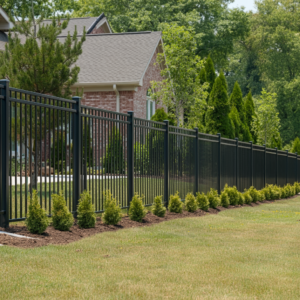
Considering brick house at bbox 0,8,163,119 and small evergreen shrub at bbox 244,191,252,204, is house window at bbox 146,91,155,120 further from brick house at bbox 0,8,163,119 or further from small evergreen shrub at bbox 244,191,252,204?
small evergreen shrub at bbox 244,191,252,204

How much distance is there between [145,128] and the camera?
9805mm

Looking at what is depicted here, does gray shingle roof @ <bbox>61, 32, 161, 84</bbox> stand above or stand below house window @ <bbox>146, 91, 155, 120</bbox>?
above

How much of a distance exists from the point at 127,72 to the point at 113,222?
40.8ft

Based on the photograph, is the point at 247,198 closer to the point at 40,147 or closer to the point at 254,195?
the point at 254,195

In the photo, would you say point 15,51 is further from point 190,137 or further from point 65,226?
point 65,226

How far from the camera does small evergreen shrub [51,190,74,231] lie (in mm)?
6848

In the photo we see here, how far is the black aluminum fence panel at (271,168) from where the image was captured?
20475 millimetres

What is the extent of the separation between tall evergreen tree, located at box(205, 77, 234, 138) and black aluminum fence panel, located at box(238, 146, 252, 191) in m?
5.50

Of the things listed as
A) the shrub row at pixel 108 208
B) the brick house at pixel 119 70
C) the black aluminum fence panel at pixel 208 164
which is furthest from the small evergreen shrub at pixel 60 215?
the brick house at pixel 119 70

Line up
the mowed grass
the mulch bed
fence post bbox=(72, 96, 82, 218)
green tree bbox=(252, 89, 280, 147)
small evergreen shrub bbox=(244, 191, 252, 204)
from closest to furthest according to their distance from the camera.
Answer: the mowed grass, the mulch bed, fence post bbox=(72, 96, 82, 218), small evergreen shrub bbox=(244, 191, 252, 204), green tree bbox=(252, 89, 280, 147)

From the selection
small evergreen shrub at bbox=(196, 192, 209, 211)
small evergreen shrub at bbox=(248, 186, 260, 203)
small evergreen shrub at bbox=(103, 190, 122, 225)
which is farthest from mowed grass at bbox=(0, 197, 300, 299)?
small evergreen shrub at bbox=(248, 186, 260, 203)

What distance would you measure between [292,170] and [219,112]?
6253 millimetres

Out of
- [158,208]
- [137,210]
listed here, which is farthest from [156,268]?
[158,208]

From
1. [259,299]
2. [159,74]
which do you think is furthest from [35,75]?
[159,74]
